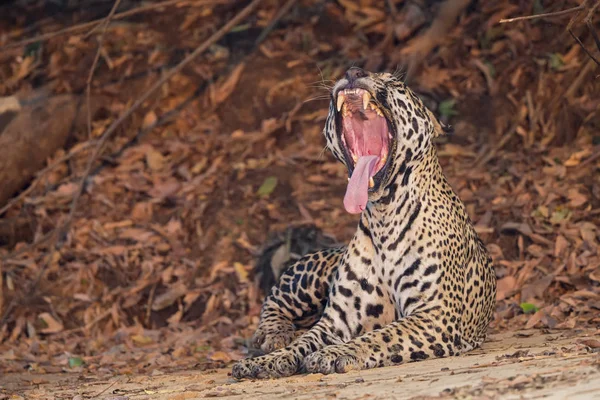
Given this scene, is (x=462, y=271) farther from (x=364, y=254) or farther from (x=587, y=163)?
(x=587, y=163)

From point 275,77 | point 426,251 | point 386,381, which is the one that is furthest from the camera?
point 275,77

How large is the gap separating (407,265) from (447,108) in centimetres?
556

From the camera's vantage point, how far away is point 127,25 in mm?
14719

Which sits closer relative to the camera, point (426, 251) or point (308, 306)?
point (426, 251)

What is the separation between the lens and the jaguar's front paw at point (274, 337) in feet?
26.4

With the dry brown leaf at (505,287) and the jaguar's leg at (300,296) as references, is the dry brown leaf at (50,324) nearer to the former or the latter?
the jaguar's leg at (300,296)

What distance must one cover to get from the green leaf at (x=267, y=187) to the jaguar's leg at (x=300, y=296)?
10.1 ft

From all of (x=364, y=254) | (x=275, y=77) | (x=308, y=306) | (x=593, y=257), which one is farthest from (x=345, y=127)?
(x=275, y=77)

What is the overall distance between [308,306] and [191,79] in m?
5.97

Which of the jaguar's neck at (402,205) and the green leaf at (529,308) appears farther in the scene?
the green leaf at (529,308)

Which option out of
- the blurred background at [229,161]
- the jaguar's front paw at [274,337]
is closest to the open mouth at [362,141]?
the jaguar's front paw at [274,337]

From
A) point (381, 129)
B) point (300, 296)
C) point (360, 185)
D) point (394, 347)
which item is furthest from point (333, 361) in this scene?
point (300, 296)

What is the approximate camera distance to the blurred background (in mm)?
10047

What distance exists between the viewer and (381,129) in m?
7.48
